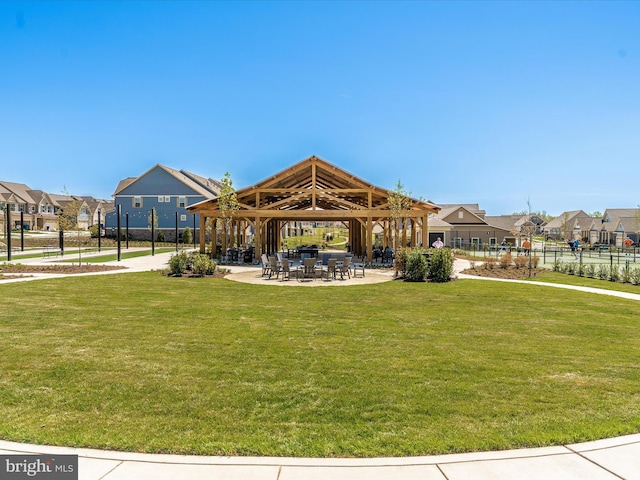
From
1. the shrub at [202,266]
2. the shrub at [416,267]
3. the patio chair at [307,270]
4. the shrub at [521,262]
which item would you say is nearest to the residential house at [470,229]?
the shrub at [521,262]

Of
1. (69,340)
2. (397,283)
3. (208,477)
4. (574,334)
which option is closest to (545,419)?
(208,477)

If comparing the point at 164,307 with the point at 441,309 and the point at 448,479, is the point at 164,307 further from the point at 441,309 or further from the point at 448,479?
the point at 448,479

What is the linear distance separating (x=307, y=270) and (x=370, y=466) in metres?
13.1

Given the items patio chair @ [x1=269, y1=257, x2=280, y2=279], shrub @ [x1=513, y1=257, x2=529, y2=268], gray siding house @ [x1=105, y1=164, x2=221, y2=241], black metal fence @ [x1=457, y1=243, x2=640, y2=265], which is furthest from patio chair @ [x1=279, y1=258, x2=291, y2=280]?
gray siding house @ [x1=105, y1=164, x2=221, y2=241]

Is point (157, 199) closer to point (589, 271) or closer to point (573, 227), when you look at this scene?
point (589, 271)

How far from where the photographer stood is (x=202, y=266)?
16.7 metres

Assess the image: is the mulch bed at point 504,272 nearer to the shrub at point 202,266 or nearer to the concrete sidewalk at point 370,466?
the shrub at point 202,266

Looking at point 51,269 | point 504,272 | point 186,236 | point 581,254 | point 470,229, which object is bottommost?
point 504,272

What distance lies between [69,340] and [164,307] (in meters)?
3.10

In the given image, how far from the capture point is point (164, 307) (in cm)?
995

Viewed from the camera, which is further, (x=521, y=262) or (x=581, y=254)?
(x=581, y=254)

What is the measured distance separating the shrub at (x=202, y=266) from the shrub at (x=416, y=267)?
7799 mm

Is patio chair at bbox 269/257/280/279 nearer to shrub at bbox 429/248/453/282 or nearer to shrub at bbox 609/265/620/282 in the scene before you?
shrub at bbox 429/248/453/282

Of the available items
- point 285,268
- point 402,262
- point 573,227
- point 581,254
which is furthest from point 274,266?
point 573,227
